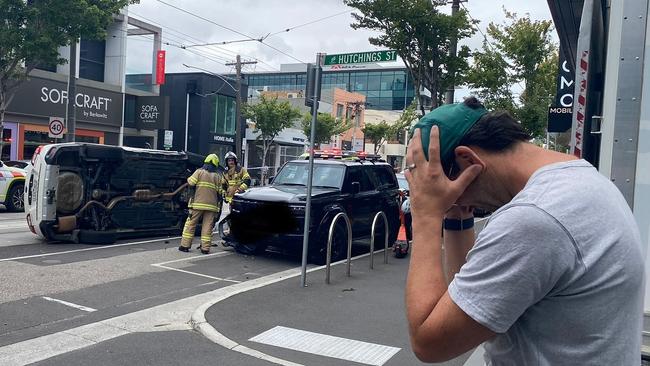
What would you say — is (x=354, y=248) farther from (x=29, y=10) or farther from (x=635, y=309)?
(x=29, y=10)

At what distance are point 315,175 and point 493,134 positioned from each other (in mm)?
10055

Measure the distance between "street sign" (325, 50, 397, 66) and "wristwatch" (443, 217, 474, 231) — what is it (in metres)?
6.34

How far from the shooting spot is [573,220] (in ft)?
4.85

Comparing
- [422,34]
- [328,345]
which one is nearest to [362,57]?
[328,345]

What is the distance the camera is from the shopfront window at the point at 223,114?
133 ft

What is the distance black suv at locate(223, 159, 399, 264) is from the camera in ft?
33.8

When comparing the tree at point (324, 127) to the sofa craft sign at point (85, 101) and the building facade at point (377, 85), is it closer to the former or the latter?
the sofa craft sign at point (85, 101)

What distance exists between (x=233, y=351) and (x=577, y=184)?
172 inches

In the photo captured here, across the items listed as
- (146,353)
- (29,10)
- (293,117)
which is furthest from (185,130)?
(146,353)

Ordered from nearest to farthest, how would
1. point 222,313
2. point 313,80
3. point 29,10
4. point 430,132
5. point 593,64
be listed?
point 430,132
point 593,64
point 222,313
point 313,80
point 29,10

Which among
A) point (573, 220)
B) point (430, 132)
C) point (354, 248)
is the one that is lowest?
point (354, 248)

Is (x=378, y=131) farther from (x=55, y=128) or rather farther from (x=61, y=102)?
(x=55, y=128)

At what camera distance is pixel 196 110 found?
128 feet

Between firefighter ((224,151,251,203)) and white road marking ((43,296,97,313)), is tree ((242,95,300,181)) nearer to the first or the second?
firefighter ((224,151,251,203))
